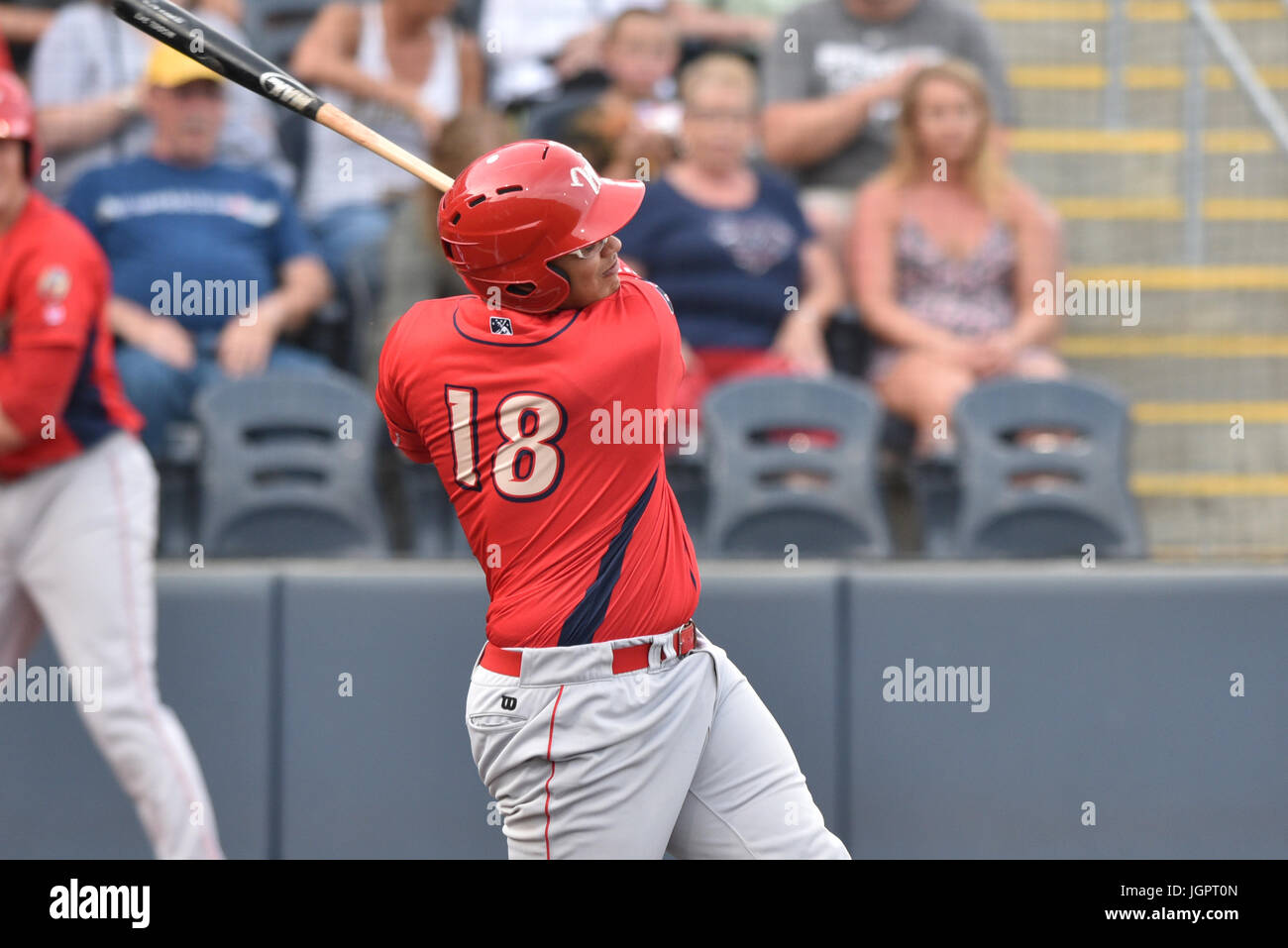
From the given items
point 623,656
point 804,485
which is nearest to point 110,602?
point 623,656

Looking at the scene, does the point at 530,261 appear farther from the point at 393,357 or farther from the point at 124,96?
the point at 124,96

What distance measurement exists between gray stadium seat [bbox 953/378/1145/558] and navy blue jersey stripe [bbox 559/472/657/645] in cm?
222

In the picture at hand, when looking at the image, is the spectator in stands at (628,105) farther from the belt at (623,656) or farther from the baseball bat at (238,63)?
the belt at (623,656)

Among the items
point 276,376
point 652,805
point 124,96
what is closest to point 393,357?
point 652,805

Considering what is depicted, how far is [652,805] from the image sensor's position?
291cm

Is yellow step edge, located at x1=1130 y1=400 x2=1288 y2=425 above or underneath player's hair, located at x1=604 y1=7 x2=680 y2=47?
underneath

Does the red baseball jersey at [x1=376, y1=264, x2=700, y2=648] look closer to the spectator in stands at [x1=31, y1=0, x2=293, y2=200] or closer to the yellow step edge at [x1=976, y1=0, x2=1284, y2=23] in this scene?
the spectator in stands at [x1=31, y1=0, x2=293, y2=200]

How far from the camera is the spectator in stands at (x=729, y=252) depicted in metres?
5.39

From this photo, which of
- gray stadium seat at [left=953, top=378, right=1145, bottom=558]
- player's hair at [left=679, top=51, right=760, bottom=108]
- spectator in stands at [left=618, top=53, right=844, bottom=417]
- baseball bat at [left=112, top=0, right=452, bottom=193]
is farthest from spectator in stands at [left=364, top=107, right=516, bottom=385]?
baseball bat at [left=112, top=0, right=452, bottom=193]

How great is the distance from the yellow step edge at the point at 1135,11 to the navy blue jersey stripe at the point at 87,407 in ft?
14.0

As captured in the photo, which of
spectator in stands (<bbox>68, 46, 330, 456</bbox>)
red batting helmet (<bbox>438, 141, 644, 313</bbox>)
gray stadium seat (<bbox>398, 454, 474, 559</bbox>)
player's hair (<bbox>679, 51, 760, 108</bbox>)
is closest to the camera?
red batting helmet (<bbox>438, 141, 644, 313</bbox>)

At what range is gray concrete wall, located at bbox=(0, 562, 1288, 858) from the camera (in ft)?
14.7

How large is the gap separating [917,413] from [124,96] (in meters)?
3.11
